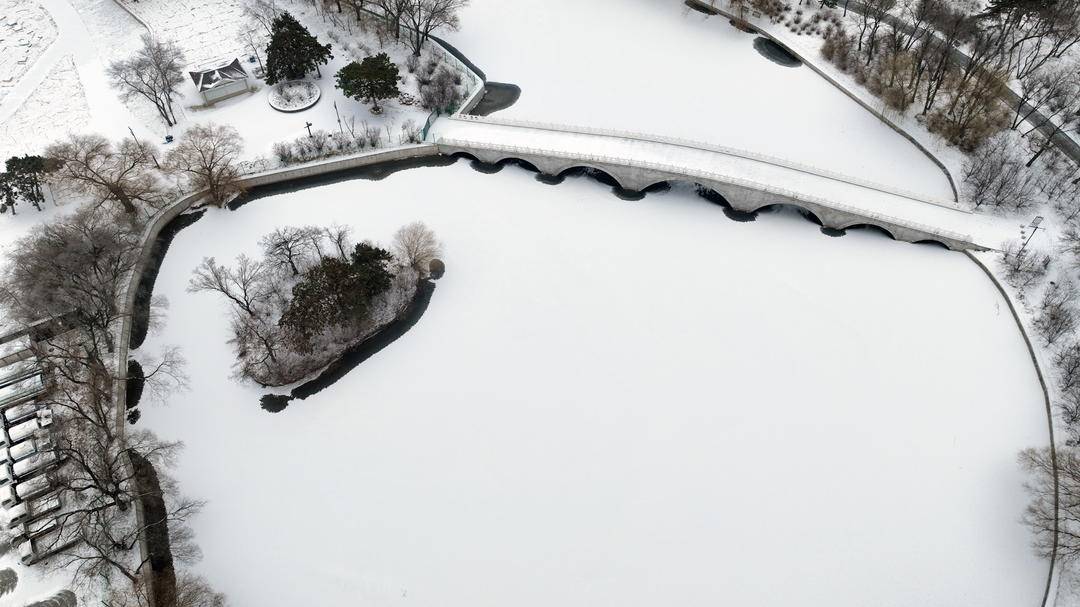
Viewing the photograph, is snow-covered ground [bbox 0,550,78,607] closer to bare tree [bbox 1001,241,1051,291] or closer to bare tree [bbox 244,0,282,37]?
bare tree [bbox 244,0,282,37]

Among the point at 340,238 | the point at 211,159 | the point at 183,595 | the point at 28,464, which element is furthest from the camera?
the point at 211,159

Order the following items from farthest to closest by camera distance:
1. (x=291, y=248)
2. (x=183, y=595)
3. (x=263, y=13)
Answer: (x=263, y=13)
(x=291, y=248)
(x=183, y=595)

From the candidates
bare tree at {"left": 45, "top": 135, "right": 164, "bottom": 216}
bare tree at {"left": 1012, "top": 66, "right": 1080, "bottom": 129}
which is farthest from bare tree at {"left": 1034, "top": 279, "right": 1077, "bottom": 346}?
bare tree at {"left": 45, "top": 135, "right": 164, "bottom": 216}

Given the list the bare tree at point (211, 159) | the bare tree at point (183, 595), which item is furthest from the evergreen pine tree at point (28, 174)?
the bare tree at point (183, 595)

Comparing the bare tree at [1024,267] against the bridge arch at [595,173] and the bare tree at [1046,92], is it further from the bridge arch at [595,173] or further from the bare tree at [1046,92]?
the bridge arch at [595,173]

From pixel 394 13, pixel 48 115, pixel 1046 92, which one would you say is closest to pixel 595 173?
pixel 394 13

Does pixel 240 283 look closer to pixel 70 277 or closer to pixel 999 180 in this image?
pixel 70 277

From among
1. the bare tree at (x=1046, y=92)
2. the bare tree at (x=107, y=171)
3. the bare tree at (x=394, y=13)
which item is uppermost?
the bare tree at (x=1046, y=92)
